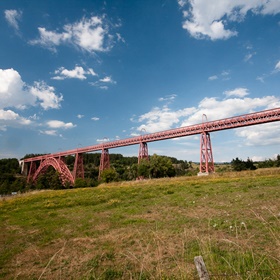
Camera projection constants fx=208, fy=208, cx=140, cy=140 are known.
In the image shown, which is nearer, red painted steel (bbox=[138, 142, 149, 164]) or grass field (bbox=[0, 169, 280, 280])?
grass field (bbox=[0, 169, 280, 280])

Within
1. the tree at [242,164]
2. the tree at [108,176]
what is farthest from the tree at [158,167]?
the tree at [242,164]

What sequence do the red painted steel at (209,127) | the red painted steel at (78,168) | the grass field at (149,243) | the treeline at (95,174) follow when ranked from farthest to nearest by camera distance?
the red painted steel at (78,168)
the treeline at (95,174)
the red painted steel at (209,127)
the grass field at (149,243)

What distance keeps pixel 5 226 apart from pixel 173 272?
807 centimetres

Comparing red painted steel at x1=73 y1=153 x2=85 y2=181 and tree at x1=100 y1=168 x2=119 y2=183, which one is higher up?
red painted steel at x1=73 y1=153 x2=85 y2=181

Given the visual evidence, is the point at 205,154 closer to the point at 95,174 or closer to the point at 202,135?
the point at 202,135

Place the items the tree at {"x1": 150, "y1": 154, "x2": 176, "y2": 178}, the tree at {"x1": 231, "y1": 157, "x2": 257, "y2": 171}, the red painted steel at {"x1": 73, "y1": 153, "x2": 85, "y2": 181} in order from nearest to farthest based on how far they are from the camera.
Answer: the tree at {"x1": 150, "y1": 154, "x2": 176, "y2": 178}
the tree at {"x1": 231, "y1": 157, "x2": 257, "y2": 171}
the red painted steel at {"x1": 73, "y1": 153, "x2": 85, "y2": 181}

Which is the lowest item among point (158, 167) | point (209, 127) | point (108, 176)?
point (108, 176)

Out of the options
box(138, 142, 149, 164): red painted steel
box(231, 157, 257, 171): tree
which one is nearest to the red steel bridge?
box(138, 142, 149, 164): red painted steel

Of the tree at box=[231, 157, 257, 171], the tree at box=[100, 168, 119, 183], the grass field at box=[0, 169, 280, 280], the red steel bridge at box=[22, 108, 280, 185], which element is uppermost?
the red steel bridge at box=[22, 108, 280, 185]

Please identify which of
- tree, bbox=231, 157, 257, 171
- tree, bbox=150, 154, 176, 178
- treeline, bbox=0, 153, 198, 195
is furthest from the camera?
tree, bbox=231, 157, 257, 171

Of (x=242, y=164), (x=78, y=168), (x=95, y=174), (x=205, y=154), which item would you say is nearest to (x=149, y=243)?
(x=205, y=154)

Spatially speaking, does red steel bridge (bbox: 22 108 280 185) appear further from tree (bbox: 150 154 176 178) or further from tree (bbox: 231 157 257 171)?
tree (bbox: 231 157 257 171)

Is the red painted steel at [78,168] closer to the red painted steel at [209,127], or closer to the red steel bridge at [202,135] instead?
the red steel bridge at [202,135]

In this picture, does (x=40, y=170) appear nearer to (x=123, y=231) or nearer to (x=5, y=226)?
(x=5, y=226)
